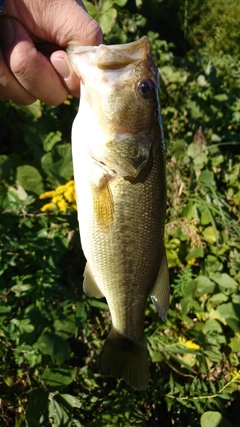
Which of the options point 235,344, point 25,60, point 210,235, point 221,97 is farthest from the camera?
point 221,97

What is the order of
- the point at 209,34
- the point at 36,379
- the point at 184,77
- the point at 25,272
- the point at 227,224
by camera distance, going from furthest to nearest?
the point at 209,34 < the point at 184,77 < the point at 227,224 < the point at 25,272 < the point at 36,379

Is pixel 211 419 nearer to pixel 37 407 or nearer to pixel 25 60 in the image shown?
pixel 37 407

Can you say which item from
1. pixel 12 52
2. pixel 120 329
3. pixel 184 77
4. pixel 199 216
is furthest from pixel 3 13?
pixel 184 77

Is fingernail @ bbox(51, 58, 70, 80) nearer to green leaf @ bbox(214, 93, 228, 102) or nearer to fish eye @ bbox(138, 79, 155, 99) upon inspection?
fish eye @ bbox(138, 79, 155, 99)

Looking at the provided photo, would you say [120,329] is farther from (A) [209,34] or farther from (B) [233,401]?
(A) [209,34]

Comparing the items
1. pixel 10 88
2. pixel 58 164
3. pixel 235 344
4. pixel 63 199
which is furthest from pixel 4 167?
pixel 235 344

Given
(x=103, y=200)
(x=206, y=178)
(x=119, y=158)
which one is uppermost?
(x=119, y=158)
